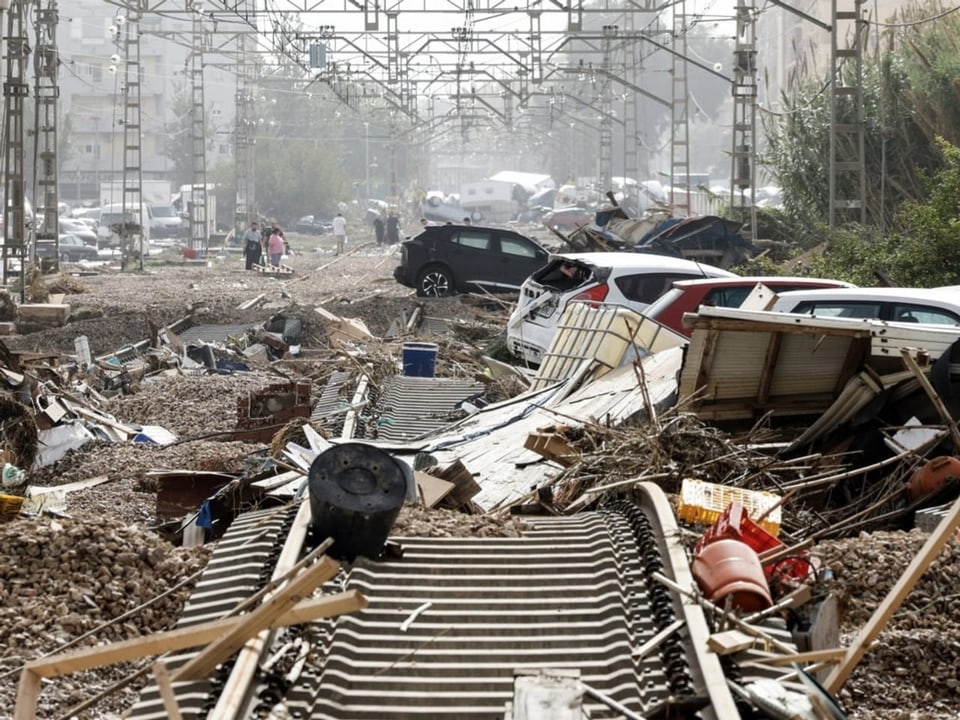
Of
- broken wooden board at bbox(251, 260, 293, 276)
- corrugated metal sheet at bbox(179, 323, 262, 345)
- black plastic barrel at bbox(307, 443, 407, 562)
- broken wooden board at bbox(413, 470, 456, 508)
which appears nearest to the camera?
black plastic barrel at bbox(307, 443, 407, 562)

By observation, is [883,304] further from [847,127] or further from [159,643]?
[847,127]

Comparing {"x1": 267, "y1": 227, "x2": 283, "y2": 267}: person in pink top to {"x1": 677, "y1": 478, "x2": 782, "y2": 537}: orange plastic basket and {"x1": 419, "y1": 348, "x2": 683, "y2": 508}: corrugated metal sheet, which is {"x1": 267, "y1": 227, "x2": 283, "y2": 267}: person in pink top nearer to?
{"x1": 419, "y1": 348, "x2": 683, "y2": 508}: corrugated metal sheet

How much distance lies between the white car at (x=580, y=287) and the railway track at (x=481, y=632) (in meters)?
10.0

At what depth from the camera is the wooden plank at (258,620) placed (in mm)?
6133

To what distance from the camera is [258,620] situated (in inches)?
247

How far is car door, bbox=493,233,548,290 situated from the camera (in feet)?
102

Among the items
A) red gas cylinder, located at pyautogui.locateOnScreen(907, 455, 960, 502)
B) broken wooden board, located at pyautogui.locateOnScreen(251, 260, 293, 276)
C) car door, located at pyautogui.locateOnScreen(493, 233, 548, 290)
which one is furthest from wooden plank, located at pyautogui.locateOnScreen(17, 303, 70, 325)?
red gas cylinder, located at pyautogui.locateOnScreen(907, 455, 960, 502)

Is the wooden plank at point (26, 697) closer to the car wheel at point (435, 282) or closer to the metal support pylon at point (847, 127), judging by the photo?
the metal support pylon at point (847, 127)

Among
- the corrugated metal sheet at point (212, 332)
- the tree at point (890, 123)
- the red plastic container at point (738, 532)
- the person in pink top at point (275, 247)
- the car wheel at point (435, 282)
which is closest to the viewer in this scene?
the red plastic container at point (738, 532)

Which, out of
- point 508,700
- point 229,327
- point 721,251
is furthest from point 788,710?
point 721,251

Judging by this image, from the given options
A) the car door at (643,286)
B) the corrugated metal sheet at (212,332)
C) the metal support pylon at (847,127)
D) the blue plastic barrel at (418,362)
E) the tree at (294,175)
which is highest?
the tree at (294,175)

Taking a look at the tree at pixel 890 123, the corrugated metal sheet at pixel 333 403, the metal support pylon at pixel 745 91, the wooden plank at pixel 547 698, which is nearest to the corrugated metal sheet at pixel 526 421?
the corrugated metal sheet at pixel 333 403

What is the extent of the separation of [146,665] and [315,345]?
58.4ft

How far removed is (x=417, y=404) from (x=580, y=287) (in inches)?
129
